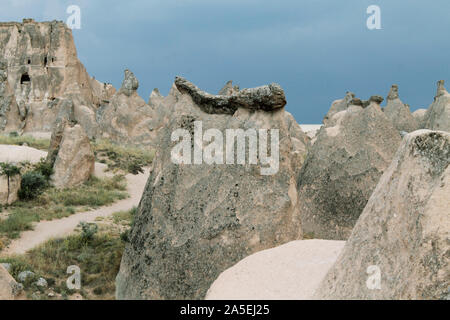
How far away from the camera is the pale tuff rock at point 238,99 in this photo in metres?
4.97

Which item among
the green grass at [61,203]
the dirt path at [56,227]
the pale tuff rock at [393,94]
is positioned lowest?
the dirt path at [56,227]

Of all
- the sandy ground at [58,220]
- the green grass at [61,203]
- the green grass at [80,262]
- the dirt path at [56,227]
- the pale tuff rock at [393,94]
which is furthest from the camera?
the pale tuff rock at [393,94]

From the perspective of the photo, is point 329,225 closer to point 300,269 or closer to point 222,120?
point 222,120

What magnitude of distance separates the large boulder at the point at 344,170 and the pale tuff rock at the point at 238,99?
10.9ft

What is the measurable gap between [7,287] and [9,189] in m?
5.01

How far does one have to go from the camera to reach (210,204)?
15.6ft

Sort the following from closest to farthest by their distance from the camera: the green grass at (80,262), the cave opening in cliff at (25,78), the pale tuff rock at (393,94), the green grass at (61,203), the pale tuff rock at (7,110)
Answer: the green grass at (80,262) < the green grass at (61,203) < the pale tuff rock at (393,94) < the pale tuff rock at (7,110) < the cave opening in cliff at (25,78)

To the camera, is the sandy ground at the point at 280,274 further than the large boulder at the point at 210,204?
No

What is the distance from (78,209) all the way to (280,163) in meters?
6.27

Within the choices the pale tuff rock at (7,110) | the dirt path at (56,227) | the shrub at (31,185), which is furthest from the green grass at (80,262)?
the pale tuff rock at (7,110)

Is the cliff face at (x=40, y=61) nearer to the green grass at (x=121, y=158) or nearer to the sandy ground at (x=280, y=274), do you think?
the green grass at (x=121, y=158)

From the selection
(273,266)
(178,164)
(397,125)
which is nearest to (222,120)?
(178,164)

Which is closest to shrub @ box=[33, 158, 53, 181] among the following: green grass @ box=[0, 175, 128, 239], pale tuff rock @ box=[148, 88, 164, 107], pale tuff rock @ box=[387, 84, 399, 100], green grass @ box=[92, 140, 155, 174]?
green grass @ box=[0, 175, 128, 239]

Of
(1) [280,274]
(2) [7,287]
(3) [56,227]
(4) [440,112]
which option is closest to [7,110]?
(3) [56,227]
